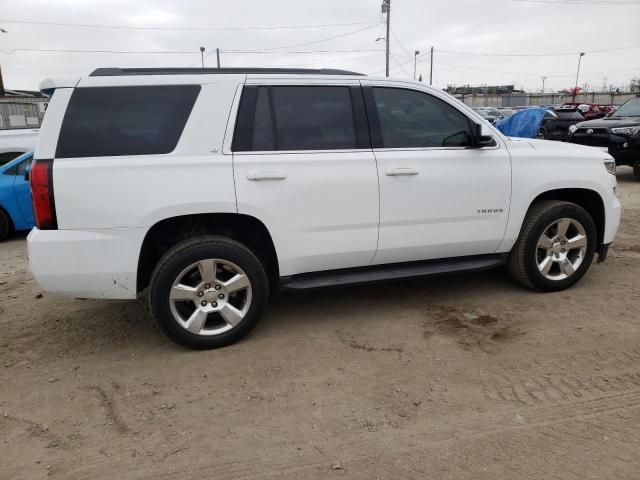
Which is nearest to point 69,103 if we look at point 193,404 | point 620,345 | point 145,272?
point 145,272

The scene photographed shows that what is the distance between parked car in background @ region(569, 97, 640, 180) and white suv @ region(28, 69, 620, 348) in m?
7.63

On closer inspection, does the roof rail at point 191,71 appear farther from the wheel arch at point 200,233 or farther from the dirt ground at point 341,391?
the dirt ground at point 341,391

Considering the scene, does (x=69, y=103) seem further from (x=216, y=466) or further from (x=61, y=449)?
(x=216, y=466)

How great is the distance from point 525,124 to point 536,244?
9.00 m

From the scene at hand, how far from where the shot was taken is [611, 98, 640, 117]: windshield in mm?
11942

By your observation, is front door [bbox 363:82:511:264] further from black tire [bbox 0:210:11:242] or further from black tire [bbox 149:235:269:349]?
black tire [bbox 0:210:11:242]

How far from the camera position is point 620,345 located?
3.66 meters

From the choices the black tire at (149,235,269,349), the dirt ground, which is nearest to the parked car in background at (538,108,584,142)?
the dirt ground

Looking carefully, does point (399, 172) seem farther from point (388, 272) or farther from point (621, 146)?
point (621, 146)

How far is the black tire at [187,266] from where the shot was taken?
11.4ft

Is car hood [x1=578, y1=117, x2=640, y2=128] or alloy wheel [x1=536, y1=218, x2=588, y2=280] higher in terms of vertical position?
car hood [x1=578, y1=117, x2=640, y2=128]

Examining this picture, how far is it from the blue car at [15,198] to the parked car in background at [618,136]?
428 inches

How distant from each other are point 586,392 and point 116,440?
2737 mm

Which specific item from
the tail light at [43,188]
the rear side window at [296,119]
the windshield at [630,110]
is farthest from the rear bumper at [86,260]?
the windshield at [630,110]
